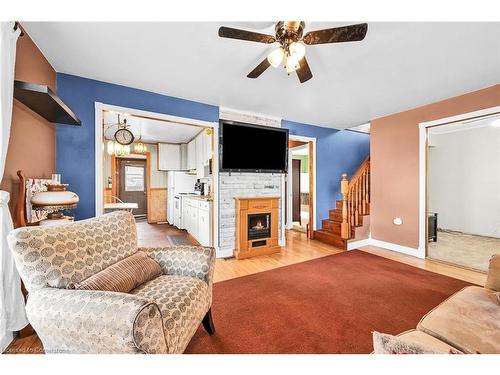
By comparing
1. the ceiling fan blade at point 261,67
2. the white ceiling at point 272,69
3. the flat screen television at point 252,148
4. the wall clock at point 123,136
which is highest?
the white ceiling at point 272,69

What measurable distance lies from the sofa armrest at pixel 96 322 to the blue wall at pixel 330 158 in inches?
155

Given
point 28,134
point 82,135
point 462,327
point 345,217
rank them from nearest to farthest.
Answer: point 462,327, point 28,134, point 82,135, point 345,217

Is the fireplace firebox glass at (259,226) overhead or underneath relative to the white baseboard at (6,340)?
overhead

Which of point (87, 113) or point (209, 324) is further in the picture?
point (87, 113)

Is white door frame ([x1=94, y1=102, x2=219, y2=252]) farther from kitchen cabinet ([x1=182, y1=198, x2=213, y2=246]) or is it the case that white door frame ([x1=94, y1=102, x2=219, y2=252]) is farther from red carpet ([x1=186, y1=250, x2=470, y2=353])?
red carpet ([x1=186, y1=250, x2=470, y2=353])

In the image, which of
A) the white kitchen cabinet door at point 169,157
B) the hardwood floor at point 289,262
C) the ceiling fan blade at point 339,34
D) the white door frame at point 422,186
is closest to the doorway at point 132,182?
the white kitchen cabinet door at point 169,157

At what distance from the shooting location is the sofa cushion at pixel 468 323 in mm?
916

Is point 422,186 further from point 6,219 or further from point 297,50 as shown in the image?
point 6,219

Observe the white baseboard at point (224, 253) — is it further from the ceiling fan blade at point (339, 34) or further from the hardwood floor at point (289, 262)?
the ceiling fan blade at point (339, 34)

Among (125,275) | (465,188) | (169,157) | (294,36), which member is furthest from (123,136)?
(465,188)

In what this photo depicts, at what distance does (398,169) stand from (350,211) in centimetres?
109

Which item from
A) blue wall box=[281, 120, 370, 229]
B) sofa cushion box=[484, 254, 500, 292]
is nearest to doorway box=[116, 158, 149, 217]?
blue wall box=[281, 120, 370, 229]

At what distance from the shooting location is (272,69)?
2.34m
